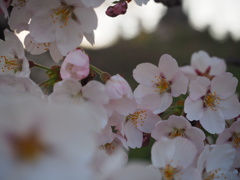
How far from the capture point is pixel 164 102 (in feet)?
3.23

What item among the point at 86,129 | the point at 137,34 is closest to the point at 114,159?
the point at 86,129

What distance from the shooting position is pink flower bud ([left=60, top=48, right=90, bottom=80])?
759 millimetres

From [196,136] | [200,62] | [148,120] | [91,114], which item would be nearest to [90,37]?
[148,120]

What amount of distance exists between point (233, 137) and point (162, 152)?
1.17 feet

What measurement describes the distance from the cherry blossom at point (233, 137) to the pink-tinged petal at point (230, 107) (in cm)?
2

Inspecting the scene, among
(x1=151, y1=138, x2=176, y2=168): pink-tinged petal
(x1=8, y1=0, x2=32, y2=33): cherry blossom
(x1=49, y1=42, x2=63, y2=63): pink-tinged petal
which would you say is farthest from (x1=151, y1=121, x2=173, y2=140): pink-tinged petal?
(x1=8, y1=0, x2=32, y2=33): cherry blossom

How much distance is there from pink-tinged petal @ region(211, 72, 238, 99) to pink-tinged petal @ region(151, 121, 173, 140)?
196mm

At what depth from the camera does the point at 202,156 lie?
77 cm

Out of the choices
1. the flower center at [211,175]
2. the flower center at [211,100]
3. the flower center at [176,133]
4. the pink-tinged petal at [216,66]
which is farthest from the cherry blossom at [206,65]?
the flower center at [211,175]

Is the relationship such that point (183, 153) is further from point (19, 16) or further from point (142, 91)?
point (19, 16)

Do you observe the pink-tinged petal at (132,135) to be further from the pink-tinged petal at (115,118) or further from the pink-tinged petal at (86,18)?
the pink-tinged petal at (86,18)

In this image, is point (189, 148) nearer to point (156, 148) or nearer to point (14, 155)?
point (156, 148)

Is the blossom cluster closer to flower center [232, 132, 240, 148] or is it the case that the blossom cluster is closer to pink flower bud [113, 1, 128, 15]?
flower center [232, 132, 240, 148]

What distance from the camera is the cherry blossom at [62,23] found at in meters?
0.86
